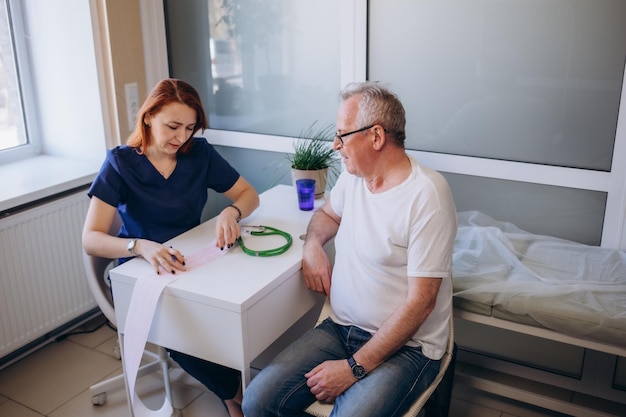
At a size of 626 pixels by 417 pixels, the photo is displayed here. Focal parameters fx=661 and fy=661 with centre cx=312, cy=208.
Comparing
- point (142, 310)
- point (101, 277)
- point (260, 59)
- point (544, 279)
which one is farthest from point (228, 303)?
point (260, 59)

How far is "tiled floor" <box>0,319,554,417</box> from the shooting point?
2.47 metres

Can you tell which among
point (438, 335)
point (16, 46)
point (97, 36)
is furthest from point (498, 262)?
point (16, 46)

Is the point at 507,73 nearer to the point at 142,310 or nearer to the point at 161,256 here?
the point at 161,256

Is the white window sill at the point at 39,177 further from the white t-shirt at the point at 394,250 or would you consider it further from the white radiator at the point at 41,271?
the white t-shirt at the point at 394,250

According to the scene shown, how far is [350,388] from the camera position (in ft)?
5.91

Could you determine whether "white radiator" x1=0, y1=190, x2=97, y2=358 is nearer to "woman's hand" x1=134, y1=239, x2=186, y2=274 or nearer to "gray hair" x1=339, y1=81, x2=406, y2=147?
"woman's hand" x1=134, y1=239, x2=186, y2=274

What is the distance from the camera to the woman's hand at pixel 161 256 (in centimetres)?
197

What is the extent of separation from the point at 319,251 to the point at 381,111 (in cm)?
49

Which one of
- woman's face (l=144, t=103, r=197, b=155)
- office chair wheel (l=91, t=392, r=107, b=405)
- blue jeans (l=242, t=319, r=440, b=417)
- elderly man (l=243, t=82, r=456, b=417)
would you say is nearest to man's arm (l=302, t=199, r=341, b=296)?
elderly man (l=243, t=82, r=456, b=417)

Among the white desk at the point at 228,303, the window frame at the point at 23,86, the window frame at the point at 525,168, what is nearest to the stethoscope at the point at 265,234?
the white desk at the point at 228,303

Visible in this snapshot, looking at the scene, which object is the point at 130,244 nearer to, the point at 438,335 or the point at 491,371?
the point at 438,335

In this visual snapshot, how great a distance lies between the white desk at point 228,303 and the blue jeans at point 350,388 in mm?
79

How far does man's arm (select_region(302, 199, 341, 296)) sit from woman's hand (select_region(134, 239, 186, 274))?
15.0 inches

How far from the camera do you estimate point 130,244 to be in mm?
2064
